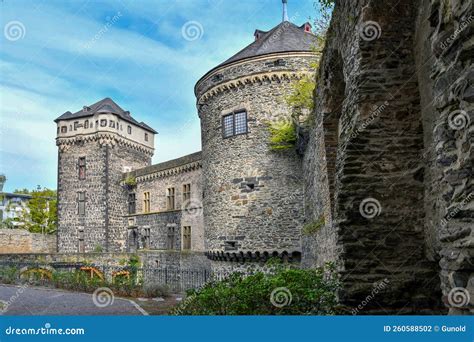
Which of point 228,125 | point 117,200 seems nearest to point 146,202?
point 117,200

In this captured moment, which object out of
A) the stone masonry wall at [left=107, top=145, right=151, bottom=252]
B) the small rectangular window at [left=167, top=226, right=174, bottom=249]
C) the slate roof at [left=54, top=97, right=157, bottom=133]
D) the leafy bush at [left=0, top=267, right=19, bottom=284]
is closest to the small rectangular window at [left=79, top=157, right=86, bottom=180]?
the stone masonry wall at [left=107, top=145, right=151, bottom=252]

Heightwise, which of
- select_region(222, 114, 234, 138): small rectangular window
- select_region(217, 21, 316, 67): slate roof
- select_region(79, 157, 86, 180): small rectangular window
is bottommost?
select_region(222, 114, 234, 138): small rectangular window

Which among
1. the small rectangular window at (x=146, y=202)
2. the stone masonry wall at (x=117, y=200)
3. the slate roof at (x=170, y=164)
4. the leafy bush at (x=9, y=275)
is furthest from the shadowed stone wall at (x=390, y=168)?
the stone masonry wall at (x=117, y=200)

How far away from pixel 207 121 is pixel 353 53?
1482cm

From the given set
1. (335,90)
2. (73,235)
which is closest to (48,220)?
(73,235)

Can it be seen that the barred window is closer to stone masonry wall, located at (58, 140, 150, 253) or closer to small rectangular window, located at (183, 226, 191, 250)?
small rectangular window, located at (183, 226, 191, 250)

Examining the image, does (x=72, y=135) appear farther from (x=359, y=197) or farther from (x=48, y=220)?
(x=359, y=197)

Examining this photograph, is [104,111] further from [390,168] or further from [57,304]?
[390,168]

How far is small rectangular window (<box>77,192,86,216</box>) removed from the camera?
35.9 m

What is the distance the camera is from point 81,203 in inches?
1422

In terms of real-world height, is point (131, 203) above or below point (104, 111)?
below

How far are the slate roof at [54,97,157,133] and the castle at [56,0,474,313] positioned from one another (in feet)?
40.7

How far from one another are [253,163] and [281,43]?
5.77 meters

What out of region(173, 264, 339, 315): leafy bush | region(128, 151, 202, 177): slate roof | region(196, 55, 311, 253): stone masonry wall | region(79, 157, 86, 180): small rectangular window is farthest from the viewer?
region(79, 157, 86, 180): small rectangular window
